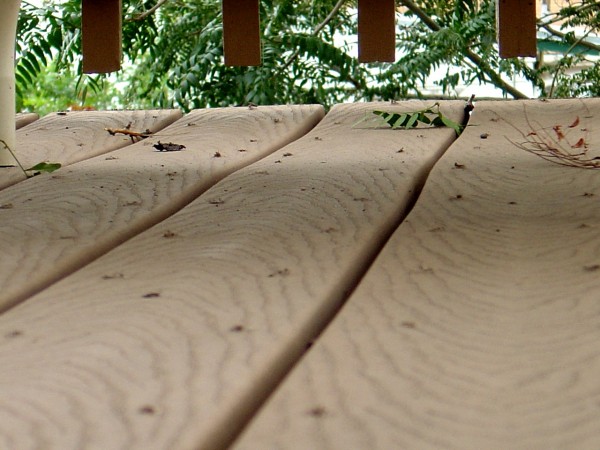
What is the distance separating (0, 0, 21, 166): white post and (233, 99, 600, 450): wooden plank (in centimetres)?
80

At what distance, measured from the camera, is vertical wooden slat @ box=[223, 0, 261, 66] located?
6.48 feet

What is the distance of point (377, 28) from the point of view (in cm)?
201

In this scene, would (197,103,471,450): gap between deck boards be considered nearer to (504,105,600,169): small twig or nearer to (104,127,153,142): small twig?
(504,105,600,169): small twig

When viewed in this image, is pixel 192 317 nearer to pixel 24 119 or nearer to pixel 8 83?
pixel 8 83

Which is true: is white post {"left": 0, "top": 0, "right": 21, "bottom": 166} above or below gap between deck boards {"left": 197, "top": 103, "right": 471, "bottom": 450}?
above

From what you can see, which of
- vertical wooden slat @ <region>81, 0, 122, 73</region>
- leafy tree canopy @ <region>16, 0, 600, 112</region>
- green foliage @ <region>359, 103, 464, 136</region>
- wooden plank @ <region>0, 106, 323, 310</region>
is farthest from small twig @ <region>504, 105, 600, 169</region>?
leafy tree canopy @ <region>16, 0, 600, 112</region>

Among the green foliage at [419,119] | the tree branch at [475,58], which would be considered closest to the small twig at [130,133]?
the green foliage at [419,119]

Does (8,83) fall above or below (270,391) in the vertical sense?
above

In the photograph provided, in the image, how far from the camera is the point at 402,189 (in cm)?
132

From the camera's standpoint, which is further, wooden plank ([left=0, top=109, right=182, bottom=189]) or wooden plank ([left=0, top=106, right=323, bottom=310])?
wooden plank ([left=0, top=109, right=182, bottom=189])

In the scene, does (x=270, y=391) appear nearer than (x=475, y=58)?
Yes

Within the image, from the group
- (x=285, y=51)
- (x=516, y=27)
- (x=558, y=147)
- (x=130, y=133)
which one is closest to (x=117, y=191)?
(x=130, y=133)

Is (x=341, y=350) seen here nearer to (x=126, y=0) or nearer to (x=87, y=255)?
(x=87, y=255)

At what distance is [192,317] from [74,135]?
1.25 m
